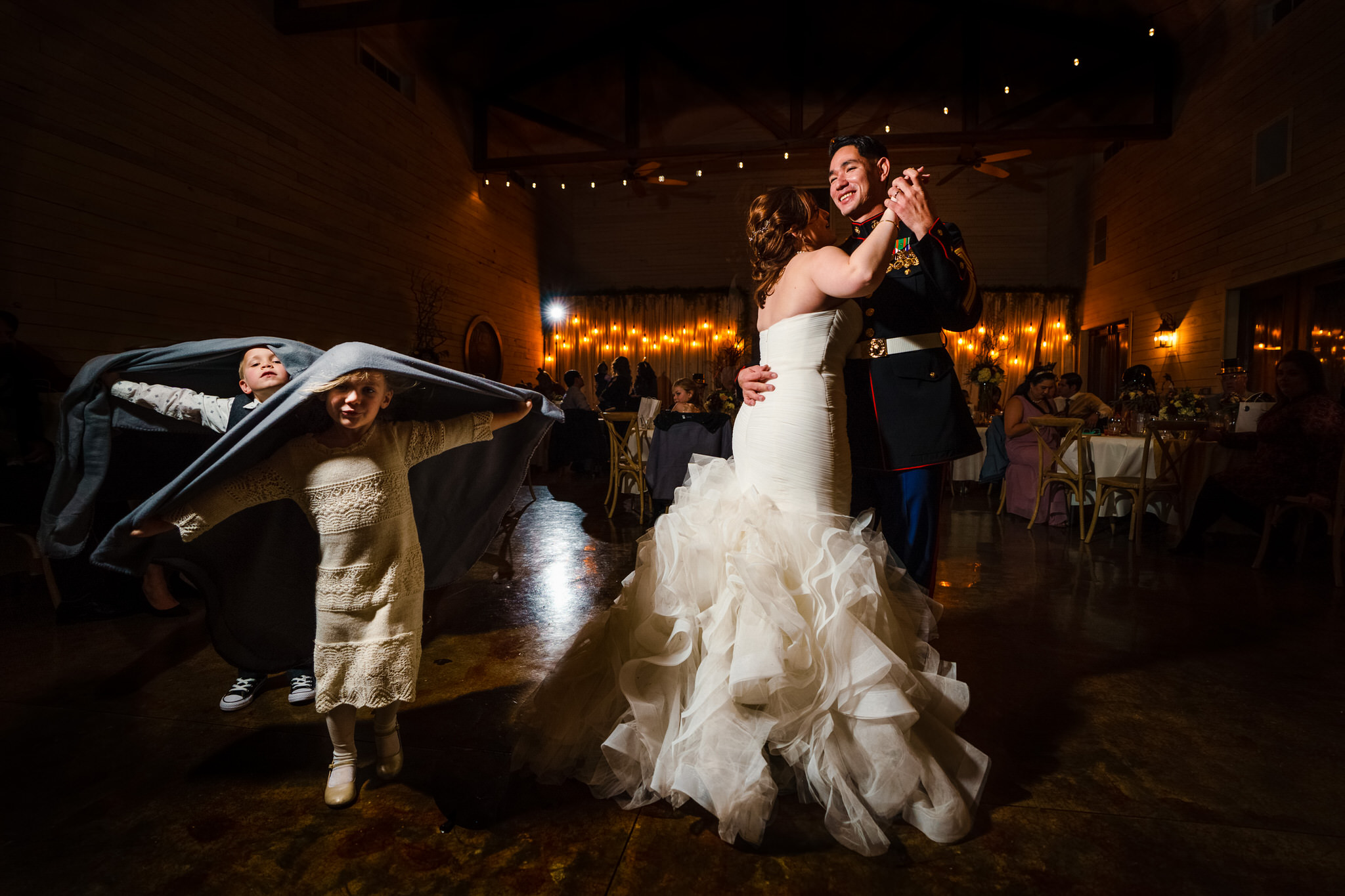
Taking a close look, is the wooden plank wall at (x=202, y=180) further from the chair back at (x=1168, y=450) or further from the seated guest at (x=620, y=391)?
the chair back at (x=1168, y=450)

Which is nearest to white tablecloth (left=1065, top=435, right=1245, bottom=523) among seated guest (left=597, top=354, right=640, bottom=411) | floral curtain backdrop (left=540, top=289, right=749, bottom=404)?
seated guest (left=597, top=354, right=640, bottom=411)

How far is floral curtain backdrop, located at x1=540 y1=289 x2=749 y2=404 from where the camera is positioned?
522 inches

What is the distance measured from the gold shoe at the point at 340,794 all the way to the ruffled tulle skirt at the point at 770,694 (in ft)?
1.34

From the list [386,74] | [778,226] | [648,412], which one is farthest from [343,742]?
[386,74]

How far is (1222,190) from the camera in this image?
326 inches

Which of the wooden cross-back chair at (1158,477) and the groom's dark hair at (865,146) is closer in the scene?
the groom's dark hair at (865,146)

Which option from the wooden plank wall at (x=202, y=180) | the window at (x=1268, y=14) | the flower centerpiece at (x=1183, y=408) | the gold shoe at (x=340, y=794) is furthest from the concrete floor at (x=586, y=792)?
the window at (x=1268, y=14)

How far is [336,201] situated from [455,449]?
22.7 ft

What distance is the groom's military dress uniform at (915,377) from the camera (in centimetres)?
177

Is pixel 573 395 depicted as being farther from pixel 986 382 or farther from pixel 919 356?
pixel 919 356

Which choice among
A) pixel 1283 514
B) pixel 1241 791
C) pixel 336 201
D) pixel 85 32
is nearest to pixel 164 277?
pixel 85 32

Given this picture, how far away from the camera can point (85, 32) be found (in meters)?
4.90

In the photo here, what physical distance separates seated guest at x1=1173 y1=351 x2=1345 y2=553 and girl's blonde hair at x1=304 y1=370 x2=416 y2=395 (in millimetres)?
4893

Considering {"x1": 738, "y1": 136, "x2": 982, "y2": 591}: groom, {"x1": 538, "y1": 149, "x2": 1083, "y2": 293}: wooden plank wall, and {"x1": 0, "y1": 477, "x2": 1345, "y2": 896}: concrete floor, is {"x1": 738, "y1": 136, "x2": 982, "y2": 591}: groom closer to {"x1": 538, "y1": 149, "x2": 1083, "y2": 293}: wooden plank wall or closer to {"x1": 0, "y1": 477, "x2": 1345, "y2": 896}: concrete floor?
{"x1": 0, "y1": 477, "x2": 1345, "y2": 896}: concrete floor
